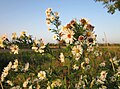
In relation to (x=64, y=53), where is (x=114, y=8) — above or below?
above

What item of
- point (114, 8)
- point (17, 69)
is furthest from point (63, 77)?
point (114, 8)

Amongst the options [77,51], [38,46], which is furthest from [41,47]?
[77,51]

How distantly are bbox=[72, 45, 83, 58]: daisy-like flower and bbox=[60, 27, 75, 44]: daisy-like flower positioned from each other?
9 cm

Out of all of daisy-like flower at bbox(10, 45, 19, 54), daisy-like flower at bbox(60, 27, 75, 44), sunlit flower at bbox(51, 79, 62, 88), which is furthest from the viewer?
daisy-like flower at bbox(10, 45, 19, 54)

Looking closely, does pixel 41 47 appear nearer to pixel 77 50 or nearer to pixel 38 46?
pixel 38 46

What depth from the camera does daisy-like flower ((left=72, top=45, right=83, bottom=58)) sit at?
393 centimetres

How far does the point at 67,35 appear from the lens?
3914 mm

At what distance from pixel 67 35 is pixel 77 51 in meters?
0.25

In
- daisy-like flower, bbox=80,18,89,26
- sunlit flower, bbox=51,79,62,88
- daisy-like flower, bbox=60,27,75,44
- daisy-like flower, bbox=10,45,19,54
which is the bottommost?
sunlit flower, bbox=51,79,62,88

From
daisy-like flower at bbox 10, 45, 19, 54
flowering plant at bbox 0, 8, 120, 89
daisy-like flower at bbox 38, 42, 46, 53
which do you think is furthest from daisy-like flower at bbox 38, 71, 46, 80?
daisy-like flower at bbox 10, 45, 19, 54

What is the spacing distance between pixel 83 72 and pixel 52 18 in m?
0.89

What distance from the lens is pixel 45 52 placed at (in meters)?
4.31

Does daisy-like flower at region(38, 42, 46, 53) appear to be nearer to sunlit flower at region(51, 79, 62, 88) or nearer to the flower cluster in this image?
the flower cluster

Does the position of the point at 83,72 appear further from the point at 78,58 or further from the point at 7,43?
the point at 7,43
